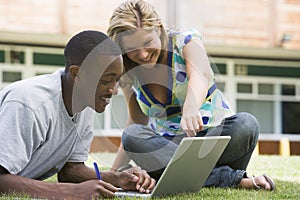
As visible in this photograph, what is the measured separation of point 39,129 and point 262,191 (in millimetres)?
1073

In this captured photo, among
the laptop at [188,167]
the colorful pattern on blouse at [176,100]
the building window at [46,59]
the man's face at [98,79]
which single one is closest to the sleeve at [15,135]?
the man's face at [98,79]

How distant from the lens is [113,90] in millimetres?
2559

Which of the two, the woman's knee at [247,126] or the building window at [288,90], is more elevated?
the woman's knee at [247,126]

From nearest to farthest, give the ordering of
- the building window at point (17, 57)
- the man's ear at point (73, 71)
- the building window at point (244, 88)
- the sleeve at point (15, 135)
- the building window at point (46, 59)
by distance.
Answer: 1. the sleeve at point (15, 135)
2. the man's ear at point (73, 71)
3. the building window at point (17, 57)
4. the building window at point (46, 59)
5. the building window at point (244, 88)

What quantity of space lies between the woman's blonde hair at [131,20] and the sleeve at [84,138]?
1.22 ft

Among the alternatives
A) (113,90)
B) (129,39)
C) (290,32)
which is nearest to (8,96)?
(113,90)

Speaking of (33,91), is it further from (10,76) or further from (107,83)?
(10,76)

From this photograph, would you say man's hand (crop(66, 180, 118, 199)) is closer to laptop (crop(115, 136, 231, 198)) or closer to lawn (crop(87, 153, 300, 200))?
laptop (crop(115, 136, 231, 198))

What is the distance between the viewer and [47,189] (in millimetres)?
2389

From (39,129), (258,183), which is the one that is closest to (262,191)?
(258,183)

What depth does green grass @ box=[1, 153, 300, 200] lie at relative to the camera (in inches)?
104

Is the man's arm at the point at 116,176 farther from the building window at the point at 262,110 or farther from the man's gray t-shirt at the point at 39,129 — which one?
the building window at the point at 262,110

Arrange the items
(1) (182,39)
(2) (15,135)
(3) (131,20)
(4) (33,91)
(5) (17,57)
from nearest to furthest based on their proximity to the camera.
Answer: (2) (15,135) < (4) (33,91) < (3) (131,20) < (1) (182,39) < (5) (17,57)

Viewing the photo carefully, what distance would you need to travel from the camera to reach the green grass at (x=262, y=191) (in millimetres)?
2637
